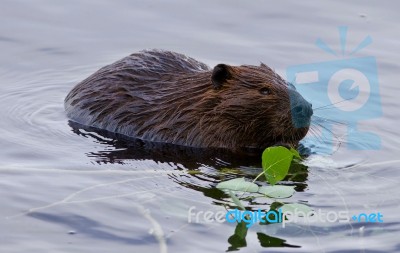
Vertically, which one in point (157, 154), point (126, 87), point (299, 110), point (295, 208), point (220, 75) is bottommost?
point (295, 208)

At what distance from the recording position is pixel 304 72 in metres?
9.88

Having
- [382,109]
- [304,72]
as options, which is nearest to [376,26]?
[304,72]

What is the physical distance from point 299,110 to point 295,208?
1281 mm

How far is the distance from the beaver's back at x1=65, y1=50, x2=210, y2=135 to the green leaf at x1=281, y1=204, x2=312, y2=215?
1.92 m

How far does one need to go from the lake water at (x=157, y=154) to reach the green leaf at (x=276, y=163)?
6.6 inches

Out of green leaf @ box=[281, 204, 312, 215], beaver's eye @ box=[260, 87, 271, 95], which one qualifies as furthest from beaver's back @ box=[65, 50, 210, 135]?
green leaf @ box=[281, 204, 312, 215]

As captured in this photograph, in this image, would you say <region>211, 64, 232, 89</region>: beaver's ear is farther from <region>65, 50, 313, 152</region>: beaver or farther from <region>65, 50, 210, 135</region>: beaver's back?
<region>65, 50, 210, 135</region>: beaver's back

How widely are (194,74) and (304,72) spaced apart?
187 centimetres

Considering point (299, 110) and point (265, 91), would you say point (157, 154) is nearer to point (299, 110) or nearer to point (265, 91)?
point (265, 91)

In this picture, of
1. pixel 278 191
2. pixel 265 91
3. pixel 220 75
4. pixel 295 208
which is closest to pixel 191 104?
pixel 220 75

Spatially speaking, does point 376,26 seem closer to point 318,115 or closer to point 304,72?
point 304,72

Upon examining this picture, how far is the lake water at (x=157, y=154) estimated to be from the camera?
6367 millimetres

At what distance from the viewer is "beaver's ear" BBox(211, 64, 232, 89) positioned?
7910 mm

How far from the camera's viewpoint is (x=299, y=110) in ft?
25.3
